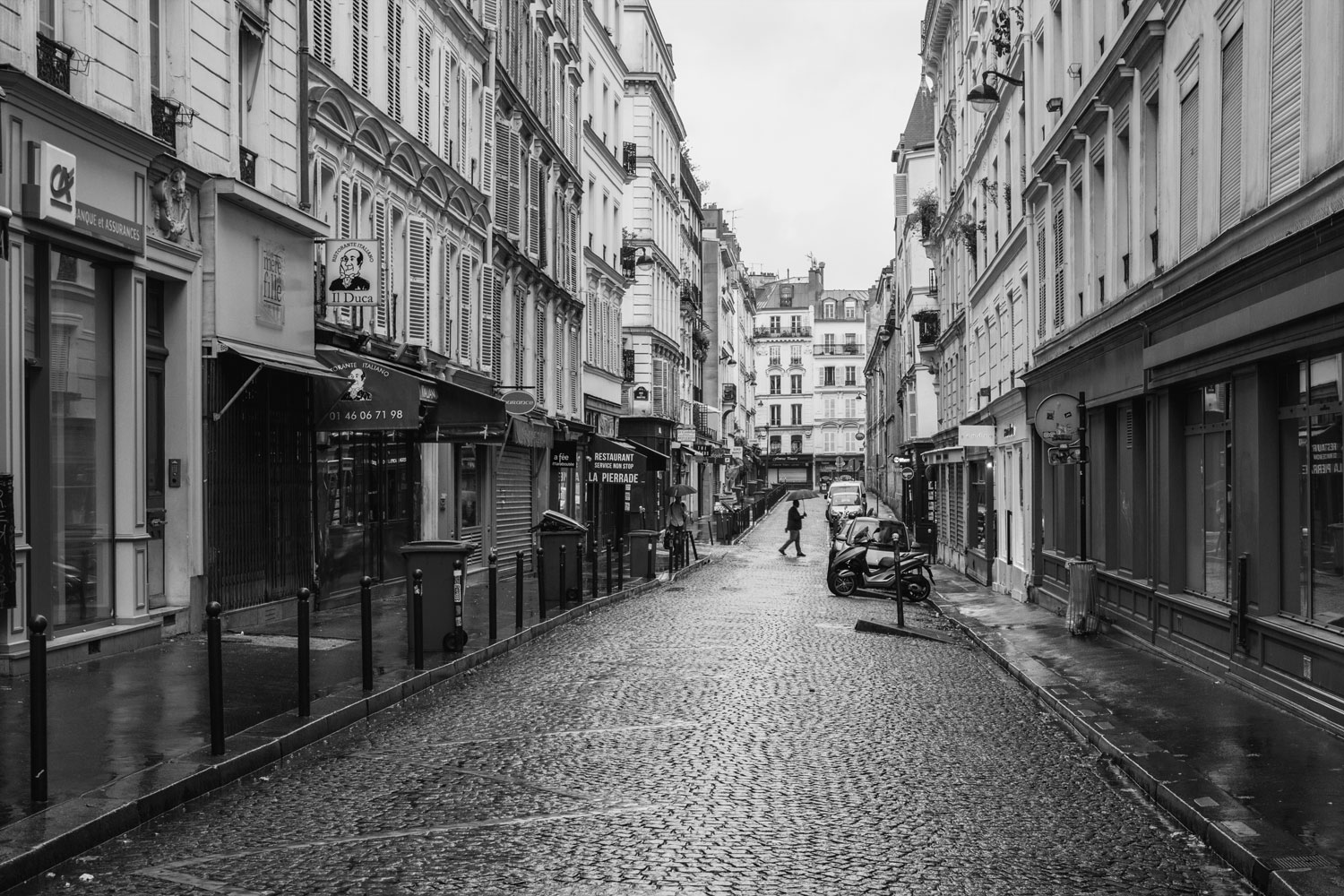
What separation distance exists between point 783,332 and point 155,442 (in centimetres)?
13113

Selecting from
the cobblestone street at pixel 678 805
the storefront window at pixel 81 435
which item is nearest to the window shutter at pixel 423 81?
the storefront window at pixel 81 435

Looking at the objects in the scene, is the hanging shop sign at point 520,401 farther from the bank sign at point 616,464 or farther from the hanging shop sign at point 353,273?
the bank sign at point 616,464

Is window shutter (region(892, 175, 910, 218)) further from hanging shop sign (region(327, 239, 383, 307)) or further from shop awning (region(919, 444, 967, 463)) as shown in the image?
hanging shop sign (region(327, 239, 383, 307))

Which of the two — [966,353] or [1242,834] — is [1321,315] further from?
[966,353]

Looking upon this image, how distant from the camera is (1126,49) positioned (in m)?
16.5

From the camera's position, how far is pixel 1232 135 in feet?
42.1

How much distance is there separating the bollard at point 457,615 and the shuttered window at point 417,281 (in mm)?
8857

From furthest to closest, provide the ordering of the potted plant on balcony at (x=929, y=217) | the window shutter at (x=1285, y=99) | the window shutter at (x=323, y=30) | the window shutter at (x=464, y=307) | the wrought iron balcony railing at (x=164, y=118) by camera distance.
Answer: the potted plant on balcony at (x=929, y=217) → the window shutter at (x=464, y=307) → the window shutter at (x=323, y=30) → the wrought iron balcony railing at (x=164, y=118) → the window shutter at (x=1285, y=99)

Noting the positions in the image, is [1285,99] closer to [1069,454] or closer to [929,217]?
[1069,454]

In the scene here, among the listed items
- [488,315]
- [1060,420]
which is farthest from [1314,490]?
[488,315]

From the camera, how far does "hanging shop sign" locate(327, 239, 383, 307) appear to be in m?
17.8

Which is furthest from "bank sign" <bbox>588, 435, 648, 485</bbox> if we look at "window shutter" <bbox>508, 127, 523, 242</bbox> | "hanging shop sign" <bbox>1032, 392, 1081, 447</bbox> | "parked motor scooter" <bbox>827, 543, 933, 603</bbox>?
"hanging shop sign" <bbox>1032, 392, 1081, 447</bbox>

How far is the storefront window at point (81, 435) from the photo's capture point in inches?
476

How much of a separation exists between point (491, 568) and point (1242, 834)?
9.28 meters
